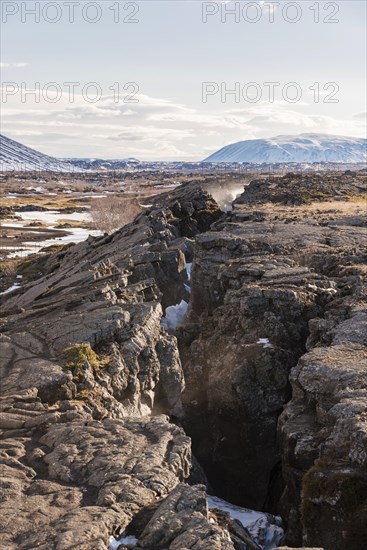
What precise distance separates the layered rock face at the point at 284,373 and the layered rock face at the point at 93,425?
3317 mm

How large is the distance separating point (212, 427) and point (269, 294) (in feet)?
24.5

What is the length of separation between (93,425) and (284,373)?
11.8m

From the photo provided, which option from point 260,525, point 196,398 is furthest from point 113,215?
point 260,525

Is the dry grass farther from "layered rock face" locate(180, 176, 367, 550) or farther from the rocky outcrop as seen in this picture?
the rocky outcrop

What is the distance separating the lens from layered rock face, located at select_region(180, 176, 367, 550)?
1712 cm

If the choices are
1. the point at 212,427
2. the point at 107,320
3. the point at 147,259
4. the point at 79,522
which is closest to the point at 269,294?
the point at 212,427

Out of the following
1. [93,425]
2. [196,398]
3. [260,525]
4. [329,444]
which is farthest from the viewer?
[196,398]

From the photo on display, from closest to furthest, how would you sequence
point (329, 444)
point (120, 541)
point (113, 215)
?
point (120, 541), point (329, 444), point (113, 215)

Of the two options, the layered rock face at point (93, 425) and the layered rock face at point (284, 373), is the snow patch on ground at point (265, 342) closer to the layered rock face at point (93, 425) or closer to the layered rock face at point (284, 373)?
the layered rock face at point (284, 373)

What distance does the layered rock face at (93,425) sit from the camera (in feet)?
47.2

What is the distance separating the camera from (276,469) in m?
26.6

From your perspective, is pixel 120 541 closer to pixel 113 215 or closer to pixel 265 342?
pixel 265 342

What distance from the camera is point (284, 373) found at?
1118 inches

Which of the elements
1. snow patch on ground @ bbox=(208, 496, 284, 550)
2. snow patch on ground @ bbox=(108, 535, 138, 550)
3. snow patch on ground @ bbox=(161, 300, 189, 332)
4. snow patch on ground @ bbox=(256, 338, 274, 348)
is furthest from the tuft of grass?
snow patch on ground @ bbox=(161, 300, 189, 332)
